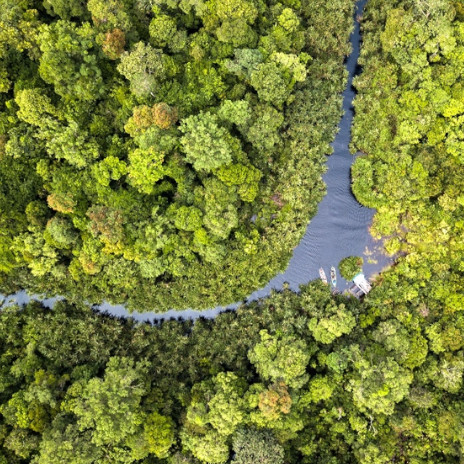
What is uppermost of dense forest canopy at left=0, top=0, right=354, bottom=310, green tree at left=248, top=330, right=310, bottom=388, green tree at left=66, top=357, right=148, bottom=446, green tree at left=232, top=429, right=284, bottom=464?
dense forest canopy at left=0, top=0, right=354, bottom=310

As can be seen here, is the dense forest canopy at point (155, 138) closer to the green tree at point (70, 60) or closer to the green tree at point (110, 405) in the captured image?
the green tree at point (70, 60)

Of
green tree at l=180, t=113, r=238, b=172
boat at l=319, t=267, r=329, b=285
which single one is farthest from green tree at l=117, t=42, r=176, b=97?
boat at l=319, t=267, r=329, b=285

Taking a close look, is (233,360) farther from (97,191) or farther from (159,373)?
(97,191)

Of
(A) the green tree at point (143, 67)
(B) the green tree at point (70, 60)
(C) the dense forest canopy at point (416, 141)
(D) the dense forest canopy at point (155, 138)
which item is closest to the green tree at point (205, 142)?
(D) the dense forest canopy at point (155, 138)

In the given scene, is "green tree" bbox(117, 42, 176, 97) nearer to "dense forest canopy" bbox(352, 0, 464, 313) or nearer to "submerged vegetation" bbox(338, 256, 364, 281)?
"dense forest canopy" bbox(352, 0, 464, 313)

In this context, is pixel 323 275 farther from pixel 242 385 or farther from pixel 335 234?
pixel 242 385

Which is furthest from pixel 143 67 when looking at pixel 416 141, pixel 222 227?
pixel 416 141

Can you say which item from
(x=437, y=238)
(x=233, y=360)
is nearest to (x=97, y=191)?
(x=233, y=360)
